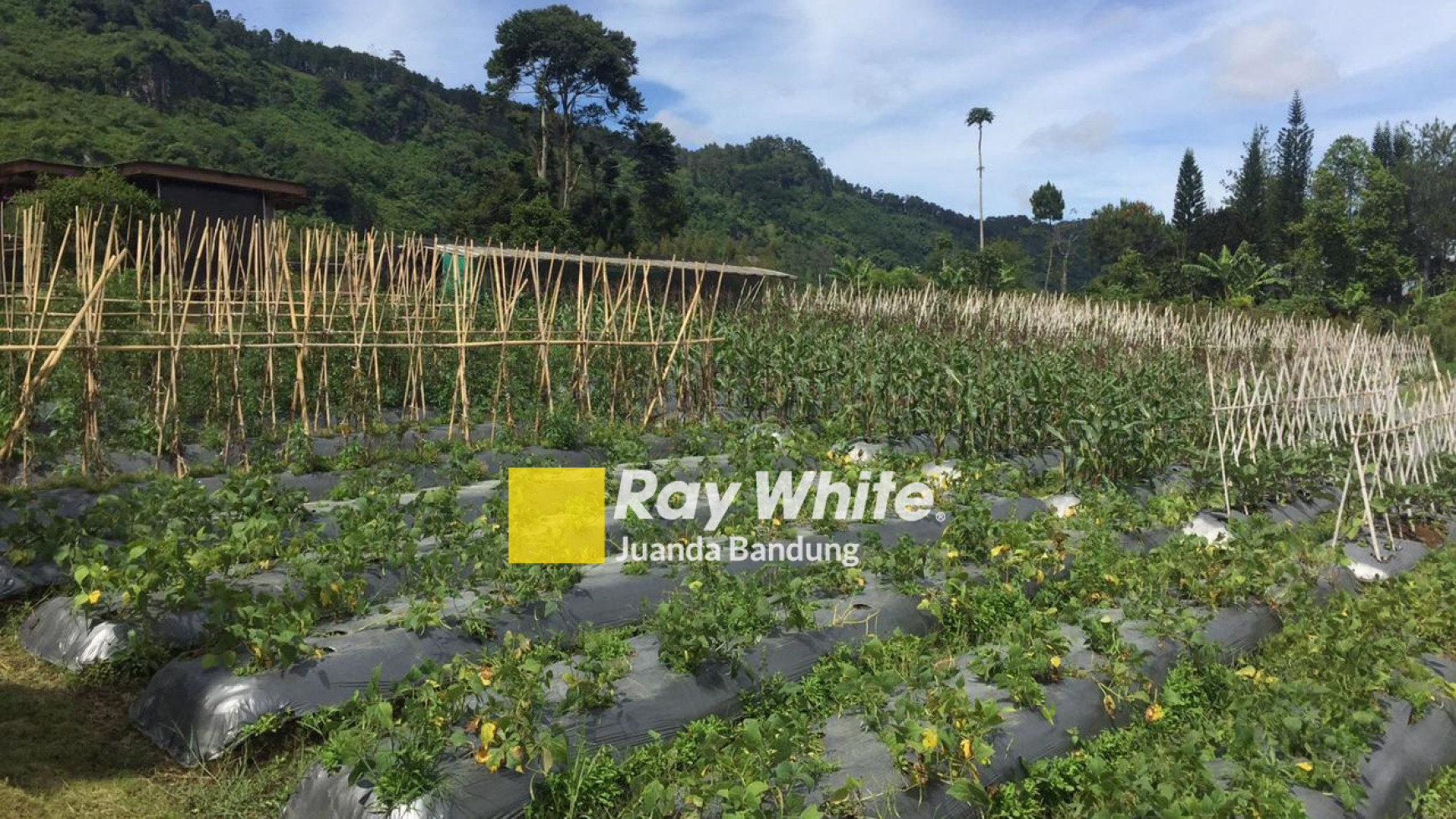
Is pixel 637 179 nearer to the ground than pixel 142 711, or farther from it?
farther from it

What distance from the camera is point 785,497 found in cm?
586

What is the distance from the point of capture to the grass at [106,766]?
3443mm

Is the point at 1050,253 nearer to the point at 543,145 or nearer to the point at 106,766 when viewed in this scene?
the point at 543,145

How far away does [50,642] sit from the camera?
4.33m

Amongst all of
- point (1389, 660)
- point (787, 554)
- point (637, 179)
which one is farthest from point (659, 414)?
point (637, 179)

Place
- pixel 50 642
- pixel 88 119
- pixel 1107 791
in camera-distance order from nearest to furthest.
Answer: pixel 1107 791
pixel 50 642
pixel 88 119

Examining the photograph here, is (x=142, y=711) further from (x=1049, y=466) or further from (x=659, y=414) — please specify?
(x=1049, y=466)

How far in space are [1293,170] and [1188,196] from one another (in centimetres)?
434

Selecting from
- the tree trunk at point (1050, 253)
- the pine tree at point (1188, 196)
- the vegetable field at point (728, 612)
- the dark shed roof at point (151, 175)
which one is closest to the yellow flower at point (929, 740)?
the vegetable field at point (728, 612)

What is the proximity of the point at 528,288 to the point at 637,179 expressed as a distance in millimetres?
20284

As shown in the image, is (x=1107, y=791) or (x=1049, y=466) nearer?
(x=1107, y=791)

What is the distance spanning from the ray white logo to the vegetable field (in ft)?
0.53

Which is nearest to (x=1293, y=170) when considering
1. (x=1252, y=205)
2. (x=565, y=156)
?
(x=1252, y=205)

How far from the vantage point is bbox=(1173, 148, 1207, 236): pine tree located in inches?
1767
